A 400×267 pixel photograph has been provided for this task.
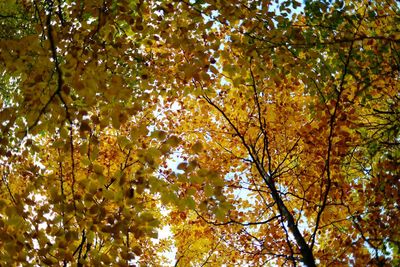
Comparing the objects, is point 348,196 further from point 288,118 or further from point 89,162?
point 89,162

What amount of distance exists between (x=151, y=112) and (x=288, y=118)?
10.3 feet

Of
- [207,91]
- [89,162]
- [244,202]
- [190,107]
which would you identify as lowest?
[89,162]

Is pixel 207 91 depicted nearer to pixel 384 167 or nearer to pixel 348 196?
pixel 384 167

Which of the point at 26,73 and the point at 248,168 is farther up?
the point at 248,168

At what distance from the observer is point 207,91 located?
482cm

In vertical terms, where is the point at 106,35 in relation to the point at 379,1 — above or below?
below

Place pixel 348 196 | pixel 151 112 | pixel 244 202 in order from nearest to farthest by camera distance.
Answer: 1. pixel 348 196
2. pixel 151 112
3. pixel 244 202

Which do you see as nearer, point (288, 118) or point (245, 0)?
point (245, 0)

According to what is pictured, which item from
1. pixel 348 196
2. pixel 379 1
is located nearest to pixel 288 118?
pixel 348 196

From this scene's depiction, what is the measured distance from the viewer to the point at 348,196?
7.63 m

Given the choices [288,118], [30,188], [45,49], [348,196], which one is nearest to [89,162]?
[30,188]

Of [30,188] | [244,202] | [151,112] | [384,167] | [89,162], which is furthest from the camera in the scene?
[244,202]

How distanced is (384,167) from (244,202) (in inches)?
163

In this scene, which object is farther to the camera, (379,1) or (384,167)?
(379,1)
